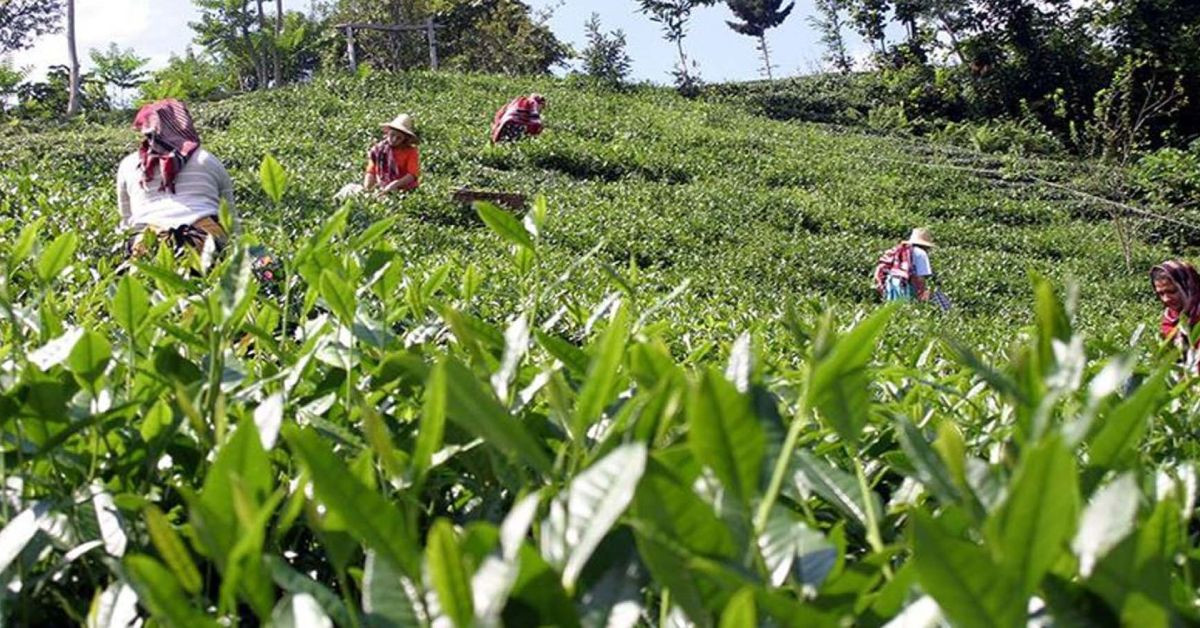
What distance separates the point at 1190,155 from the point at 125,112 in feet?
54.6

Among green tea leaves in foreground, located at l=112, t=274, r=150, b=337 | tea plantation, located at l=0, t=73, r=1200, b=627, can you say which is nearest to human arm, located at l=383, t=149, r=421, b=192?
tea plantation, located at l=0, t=73, r=1200, b=627

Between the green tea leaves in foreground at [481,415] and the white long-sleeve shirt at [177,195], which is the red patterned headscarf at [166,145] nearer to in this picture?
the white long-sleeve shirt at [177,195]

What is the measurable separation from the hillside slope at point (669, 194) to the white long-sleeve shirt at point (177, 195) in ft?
0.73

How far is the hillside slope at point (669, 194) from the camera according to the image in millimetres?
9047

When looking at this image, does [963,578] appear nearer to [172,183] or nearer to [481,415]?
[481,415]

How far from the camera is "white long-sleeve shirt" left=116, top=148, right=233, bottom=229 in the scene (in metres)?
5.18

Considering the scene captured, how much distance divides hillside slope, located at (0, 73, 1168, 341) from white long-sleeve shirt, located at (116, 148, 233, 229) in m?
0.22

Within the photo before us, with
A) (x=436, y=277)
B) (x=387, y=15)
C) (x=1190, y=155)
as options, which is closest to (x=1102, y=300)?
(x=1190, y=155)

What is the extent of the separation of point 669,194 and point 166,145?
9.91 m

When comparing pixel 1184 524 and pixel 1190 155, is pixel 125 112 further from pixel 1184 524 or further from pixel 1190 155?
pixel 1184 524

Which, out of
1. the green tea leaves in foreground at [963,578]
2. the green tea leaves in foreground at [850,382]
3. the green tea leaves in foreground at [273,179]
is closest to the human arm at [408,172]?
the green tea leaves in foreground at [273,179]

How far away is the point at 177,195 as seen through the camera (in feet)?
17.2

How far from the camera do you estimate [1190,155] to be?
20.9 meters

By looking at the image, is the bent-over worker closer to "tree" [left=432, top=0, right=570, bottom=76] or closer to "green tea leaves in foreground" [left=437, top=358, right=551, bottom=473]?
"green tea leaves in foreground" [left=437, top=358, right=551, bottom=473]
